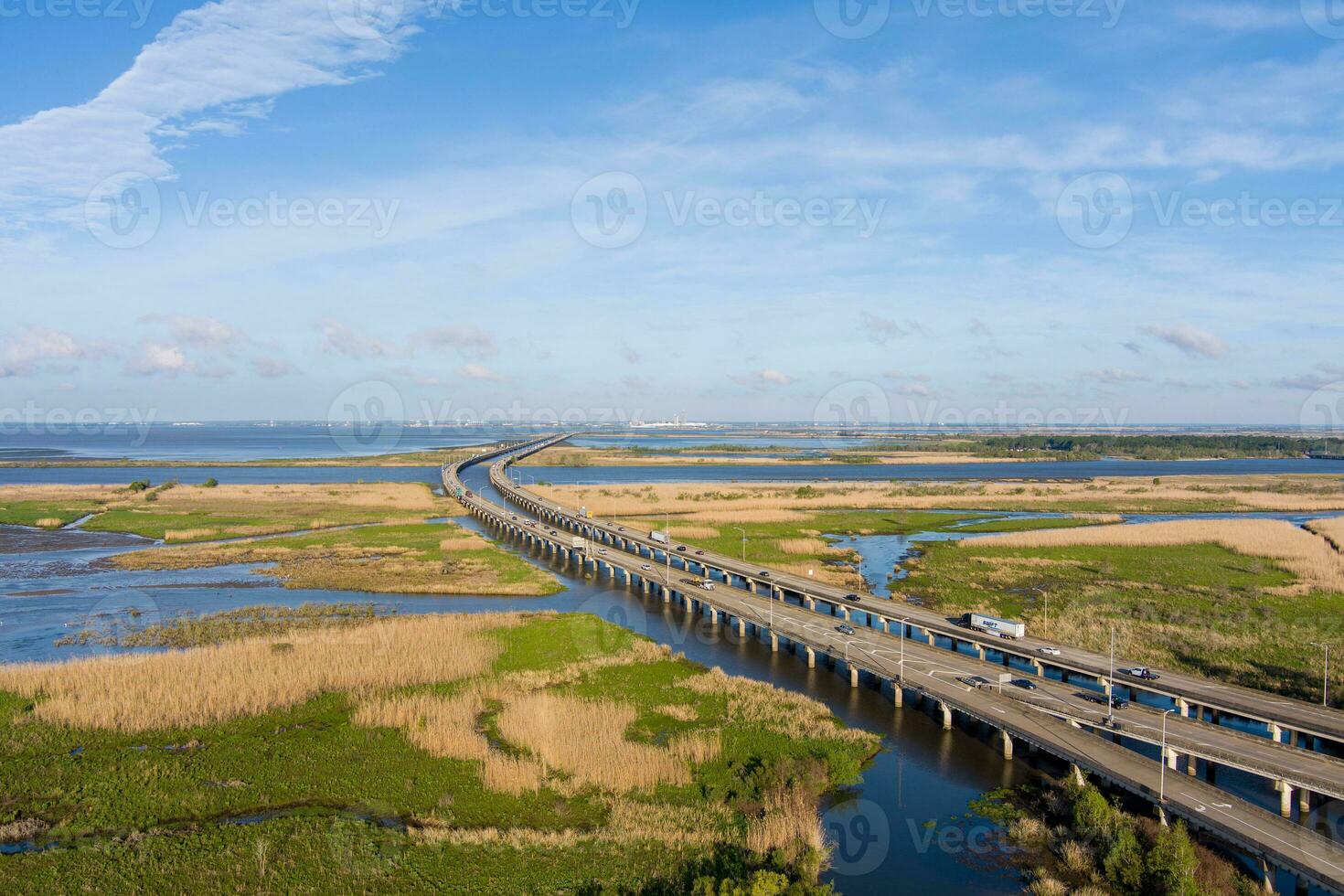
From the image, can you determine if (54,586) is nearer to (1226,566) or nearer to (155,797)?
(155,797)

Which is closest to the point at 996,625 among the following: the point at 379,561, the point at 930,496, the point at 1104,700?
the point at 1104,700

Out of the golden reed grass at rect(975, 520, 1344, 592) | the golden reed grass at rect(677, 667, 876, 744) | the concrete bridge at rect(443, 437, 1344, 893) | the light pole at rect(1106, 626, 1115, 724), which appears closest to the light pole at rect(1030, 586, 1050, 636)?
the concrete bridge at rect(443, 437, 1344, 893)

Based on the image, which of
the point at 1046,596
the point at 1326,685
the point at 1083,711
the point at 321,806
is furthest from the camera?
the point at 1046,596

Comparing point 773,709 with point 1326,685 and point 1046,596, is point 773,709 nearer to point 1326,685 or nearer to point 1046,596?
point 1326,685

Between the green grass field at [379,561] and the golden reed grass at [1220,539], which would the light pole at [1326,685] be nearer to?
the golden reed grass at [1220,539]

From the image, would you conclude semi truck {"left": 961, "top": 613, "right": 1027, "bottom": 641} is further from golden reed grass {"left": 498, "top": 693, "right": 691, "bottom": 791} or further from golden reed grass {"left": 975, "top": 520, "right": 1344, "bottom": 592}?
golden reed grass {"left": 975, "top": 520, "right": 1344, "bottom": 592}

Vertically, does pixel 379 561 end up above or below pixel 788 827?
above
